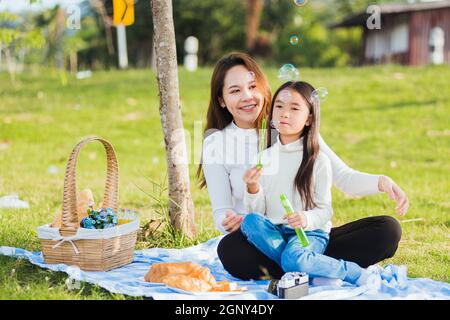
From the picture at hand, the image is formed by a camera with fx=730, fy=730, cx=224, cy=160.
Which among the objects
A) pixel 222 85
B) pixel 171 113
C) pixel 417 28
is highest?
pixel 417 28

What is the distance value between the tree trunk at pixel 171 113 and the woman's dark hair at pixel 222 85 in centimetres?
42

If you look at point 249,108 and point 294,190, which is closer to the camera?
point 294,190

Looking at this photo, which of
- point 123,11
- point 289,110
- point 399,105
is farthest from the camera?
point 399,105

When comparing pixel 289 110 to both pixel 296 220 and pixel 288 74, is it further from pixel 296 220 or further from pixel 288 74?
pixel 296 220

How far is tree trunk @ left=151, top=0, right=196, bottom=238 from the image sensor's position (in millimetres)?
4129

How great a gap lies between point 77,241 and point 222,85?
3.46 feet

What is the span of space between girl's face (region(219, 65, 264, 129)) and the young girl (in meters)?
0.18

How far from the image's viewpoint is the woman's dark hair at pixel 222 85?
366cm

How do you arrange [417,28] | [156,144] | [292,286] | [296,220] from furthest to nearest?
[417,28], [156,144], [296,220], [292,286]

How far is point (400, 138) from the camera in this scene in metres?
8.56

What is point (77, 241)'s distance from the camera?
137 inches

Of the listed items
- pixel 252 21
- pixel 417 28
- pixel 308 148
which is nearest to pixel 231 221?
pixel 308 148

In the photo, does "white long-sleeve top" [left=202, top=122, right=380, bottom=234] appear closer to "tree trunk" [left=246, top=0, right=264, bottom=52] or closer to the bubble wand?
the bubble wand

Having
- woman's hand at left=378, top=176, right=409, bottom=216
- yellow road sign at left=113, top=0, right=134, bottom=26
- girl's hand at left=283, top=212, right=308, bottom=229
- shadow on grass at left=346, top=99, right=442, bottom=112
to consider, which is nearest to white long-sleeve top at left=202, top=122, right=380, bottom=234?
woman's hand at left=378, top=176, right=409, bottom=216
